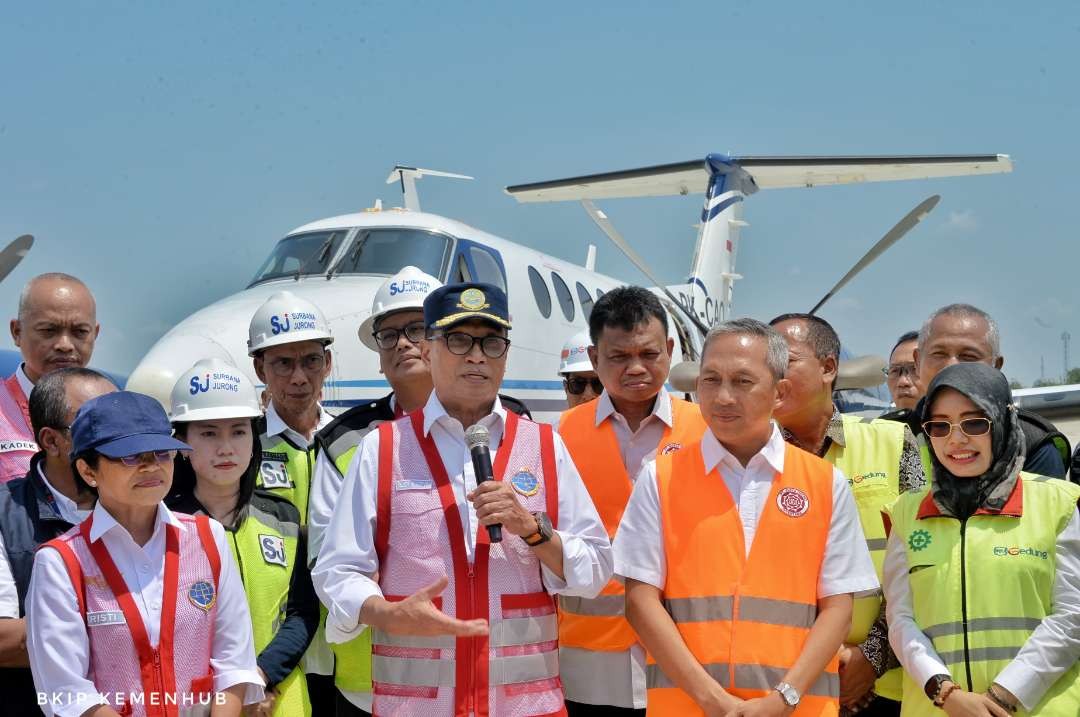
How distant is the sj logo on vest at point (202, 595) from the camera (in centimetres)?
317

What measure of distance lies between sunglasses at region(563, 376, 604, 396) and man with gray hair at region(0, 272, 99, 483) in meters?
3.67

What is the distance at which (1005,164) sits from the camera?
57.7ft

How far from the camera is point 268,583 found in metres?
3.77

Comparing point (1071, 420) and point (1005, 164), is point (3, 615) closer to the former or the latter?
point (1071, 420)

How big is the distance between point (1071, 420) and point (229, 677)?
11.2m

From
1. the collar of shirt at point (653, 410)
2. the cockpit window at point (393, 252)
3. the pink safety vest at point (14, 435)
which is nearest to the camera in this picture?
the collar of shirt at point (653, 410)

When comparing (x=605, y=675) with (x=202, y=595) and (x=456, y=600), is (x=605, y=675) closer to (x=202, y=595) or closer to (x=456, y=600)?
(x=456, y=600)

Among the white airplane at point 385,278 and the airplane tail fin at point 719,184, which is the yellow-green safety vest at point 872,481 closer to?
the white airplane at point 385,278

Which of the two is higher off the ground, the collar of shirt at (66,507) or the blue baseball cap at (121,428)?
the blue baseball cap at (121,428)

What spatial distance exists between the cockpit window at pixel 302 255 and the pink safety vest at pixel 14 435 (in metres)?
5.43

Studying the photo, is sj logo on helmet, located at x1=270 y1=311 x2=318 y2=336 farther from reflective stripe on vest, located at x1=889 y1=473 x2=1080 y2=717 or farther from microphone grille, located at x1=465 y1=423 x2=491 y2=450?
reflective stripe on vest, located at x1=889 y1=473 x2=1080 y2=717

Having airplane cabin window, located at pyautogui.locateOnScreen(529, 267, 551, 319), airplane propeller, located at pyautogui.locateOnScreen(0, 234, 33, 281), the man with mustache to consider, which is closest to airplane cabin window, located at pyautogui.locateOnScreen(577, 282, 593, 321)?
airplane cabin window, located at pyautogui.locateOnScreen(529, 267, 551, 319)

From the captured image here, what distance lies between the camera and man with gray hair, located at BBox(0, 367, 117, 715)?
3.42m

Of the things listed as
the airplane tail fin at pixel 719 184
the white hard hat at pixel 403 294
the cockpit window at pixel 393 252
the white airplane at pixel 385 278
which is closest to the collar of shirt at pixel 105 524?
the white hard hat at pixel 403 294
